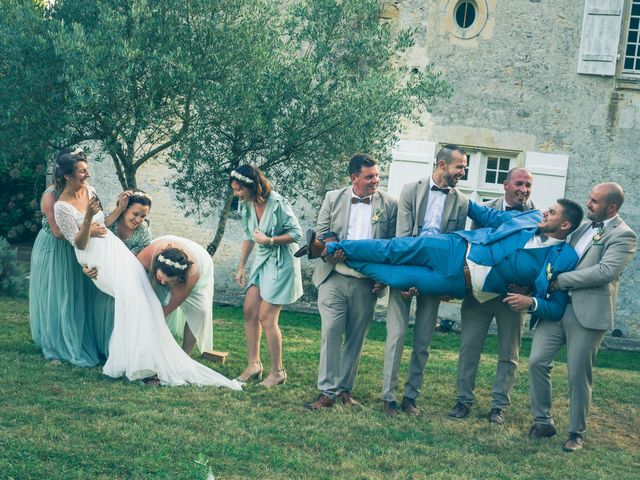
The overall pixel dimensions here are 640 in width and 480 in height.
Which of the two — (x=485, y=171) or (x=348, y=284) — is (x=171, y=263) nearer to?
(x=348, y=284)

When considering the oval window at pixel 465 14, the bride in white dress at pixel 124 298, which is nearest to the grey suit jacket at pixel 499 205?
the bride in white dress at pixel 124 298

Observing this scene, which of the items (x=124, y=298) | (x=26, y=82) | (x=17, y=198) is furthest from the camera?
(x=17, y=198)

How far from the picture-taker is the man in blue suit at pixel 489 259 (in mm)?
6324

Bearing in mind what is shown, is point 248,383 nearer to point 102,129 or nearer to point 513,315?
point 513,315

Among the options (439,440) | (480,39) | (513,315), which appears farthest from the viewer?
(480,39)

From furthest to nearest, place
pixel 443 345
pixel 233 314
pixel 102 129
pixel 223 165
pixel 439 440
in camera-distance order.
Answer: pixel 233 314 < pixel 443 345 < pixel 223 165 < pixel 102 129 < pixel 439 440

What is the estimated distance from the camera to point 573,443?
6.22m

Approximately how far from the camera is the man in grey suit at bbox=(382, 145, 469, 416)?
22.2 feet

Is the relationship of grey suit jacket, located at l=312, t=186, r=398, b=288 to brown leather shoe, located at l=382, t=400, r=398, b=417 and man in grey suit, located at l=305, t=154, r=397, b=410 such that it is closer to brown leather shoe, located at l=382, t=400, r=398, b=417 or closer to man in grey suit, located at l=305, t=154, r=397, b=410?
man in grey suit, located at l=305, t=154, r=397, b=410

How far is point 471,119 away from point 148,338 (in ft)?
26.7

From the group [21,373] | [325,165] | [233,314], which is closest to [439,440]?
[21,373]

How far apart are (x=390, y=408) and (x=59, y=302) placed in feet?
10.2

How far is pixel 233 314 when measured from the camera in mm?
12617

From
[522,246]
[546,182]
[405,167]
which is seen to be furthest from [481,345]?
[546,182]
